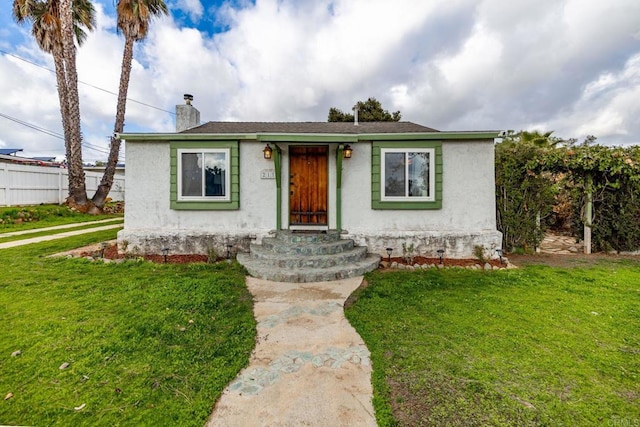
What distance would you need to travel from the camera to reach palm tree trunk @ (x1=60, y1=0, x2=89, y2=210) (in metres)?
11.5

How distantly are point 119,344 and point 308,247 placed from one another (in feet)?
11.9

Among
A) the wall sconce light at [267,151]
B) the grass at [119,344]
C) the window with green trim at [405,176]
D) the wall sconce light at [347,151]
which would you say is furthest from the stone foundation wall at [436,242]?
the grass at [119,344]

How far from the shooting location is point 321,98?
19.4 m

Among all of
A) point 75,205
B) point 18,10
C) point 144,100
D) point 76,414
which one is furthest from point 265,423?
point 144,100

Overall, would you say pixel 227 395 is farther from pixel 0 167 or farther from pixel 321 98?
pixel 321 98

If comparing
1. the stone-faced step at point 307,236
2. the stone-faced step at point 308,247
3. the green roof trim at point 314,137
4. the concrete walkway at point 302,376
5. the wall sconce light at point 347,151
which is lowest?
the concrete walkway at point 302,376

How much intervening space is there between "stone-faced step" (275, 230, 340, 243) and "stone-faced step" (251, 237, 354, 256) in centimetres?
10

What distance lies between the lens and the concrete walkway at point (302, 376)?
1.95m

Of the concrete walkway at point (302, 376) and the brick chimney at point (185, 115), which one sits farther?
the brick chimney at point (185, 115)

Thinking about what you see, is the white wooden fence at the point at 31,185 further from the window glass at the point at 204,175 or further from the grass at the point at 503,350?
the grass at the point at 503,350

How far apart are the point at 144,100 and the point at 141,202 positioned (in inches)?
828

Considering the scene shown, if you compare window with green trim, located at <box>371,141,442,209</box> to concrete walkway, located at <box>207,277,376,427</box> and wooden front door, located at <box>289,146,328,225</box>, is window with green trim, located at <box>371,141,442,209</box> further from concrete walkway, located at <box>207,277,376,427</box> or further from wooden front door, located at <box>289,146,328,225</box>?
concrete walkway, located at <box>207,277,376,427</box>

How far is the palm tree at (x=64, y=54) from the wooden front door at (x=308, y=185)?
11777mm

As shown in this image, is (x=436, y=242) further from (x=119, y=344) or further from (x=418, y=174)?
(x=119, y=344)
